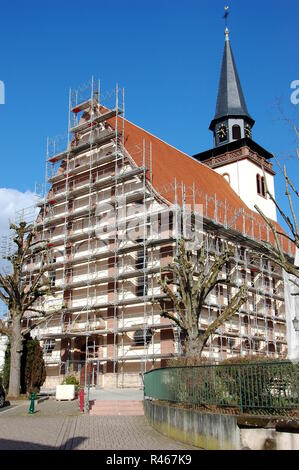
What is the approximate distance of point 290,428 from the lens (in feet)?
28.5

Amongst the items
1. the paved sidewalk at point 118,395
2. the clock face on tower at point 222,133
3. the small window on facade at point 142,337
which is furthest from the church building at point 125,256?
the clock face on tower at point 222,133

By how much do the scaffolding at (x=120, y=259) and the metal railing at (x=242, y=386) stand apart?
12230 millimetres

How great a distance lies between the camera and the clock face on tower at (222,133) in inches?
1774

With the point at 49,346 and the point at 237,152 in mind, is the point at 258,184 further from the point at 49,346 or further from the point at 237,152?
the point at 49,346

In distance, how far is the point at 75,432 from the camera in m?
12.6

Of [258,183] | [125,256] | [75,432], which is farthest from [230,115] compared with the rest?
[75,432]

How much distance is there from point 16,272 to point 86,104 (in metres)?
15.7

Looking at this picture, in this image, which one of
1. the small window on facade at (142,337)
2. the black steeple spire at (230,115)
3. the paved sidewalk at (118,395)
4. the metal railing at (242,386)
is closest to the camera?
the metal railing at (242,386)

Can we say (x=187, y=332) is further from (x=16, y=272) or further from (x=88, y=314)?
(x=88, y=314)

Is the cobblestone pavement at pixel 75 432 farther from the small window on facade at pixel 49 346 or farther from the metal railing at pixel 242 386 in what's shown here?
the small window on facade at pixel 49 346

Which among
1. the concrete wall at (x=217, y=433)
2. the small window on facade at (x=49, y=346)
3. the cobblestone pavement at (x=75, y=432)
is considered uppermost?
the small window on facade at (x=49, y=346)

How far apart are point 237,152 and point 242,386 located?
116ft

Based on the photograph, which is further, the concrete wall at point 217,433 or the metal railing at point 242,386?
the metal railing at point 242,386

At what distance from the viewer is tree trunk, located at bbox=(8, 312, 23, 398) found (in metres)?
21.4
